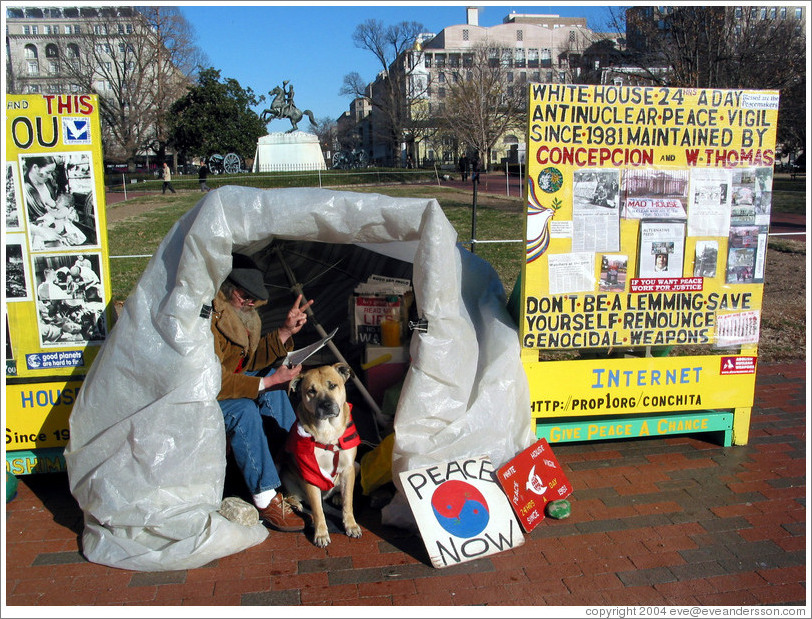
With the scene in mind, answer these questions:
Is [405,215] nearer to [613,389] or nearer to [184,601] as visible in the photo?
[613,389]

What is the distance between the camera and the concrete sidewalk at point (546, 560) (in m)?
2.87

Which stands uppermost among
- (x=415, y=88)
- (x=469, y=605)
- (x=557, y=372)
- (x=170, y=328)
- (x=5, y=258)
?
(x=415, y=88)

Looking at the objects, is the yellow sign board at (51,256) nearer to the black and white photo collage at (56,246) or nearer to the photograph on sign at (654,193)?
the black and white photo collage at (56,246)

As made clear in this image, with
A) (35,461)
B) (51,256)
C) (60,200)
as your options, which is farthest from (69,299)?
(35,461)

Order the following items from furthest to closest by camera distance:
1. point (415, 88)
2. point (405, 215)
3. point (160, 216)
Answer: point (415, 88) → point (160, 216) → point (405, 215)

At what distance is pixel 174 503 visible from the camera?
311 centimetres

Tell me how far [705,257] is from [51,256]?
4.15 m

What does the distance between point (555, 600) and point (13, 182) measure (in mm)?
3740

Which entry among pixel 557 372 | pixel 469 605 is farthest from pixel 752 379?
pixel 469 605

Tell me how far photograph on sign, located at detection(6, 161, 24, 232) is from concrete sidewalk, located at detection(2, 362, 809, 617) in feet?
5.48

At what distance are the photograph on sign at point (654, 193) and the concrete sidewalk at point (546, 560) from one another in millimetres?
1712

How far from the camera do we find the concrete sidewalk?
2869mm

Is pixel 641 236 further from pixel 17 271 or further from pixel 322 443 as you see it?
pixel 17 271

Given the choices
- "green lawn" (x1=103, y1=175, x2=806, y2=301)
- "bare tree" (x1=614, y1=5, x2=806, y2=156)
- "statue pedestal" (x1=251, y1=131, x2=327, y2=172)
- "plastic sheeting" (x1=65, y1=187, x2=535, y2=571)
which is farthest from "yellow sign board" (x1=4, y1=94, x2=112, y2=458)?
"statue pedestal" (x1=251, y1=131, x2=327, y2=172)
